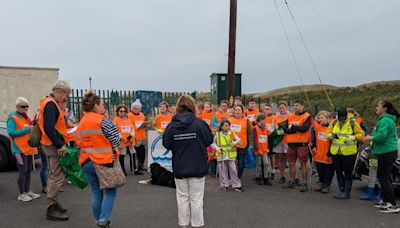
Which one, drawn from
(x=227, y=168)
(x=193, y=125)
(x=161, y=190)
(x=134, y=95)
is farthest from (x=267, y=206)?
(x=134, y=95)

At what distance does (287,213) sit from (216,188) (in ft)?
6.84

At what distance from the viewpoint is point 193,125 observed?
4.52 metres

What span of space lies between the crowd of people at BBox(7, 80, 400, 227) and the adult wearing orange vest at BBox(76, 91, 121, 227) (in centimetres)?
1

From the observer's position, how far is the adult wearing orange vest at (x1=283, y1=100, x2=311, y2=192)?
7641mm

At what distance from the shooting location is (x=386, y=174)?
6.24m

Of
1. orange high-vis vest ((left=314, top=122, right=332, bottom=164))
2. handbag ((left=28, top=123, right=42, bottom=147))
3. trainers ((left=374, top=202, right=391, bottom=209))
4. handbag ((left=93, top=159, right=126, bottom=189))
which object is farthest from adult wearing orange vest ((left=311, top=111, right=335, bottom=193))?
handbag ((left=28, top=123, right=42, bottom=147))

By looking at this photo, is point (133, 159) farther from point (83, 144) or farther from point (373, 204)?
point (373, 204)

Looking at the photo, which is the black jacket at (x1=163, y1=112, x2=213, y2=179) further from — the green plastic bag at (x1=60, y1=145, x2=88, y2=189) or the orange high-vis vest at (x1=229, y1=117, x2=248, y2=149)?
the orange high-vis vest at (x1=229, y1=117, x2=248, y2=149)

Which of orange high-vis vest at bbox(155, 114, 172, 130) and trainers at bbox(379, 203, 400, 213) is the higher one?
orange high-vis vest at bbox(155, 114, 172, 130)

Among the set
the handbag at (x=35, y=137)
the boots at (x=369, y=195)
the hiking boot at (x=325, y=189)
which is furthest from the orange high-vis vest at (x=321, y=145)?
the handbag at (x=35, y=137)

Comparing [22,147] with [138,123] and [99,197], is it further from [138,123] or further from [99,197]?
[138,123]

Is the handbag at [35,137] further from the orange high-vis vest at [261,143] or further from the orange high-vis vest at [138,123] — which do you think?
the orange high-vis vest at [261,143]

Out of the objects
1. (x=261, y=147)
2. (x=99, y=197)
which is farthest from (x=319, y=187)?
(x=99, y=197)

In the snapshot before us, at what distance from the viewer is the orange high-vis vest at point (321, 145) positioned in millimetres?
7527
